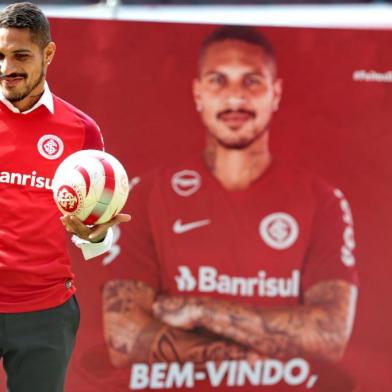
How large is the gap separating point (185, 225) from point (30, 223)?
2.31 m

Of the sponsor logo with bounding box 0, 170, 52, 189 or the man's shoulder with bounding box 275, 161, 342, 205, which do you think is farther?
the man's shoulder with bounding box 275, 161, 342, 205

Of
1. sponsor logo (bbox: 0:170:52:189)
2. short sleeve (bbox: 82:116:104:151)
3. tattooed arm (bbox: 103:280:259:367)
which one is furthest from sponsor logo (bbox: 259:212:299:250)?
sponsor logo (bbox: 0:170:52:189)

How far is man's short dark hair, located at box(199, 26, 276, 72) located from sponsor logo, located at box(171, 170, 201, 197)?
2.16ft

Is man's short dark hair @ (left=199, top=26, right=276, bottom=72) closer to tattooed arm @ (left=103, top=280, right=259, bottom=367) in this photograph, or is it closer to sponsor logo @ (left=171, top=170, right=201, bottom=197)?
sponsor logo @ (left=171, top=170, right=201, bottom=197)

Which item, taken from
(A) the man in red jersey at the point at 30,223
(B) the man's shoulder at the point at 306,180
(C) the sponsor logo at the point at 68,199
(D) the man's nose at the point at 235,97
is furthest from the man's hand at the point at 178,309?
(C) the sponsor logo at the point at 68,199

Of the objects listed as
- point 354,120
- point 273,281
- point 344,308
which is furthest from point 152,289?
point 354,120

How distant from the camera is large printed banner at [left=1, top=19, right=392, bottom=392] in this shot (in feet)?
19.6

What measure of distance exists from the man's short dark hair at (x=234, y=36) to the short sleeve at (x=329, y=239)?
3.04 feet

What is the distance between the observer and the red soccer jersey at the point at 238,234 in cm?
602

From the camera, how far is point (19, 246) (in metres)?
3.80

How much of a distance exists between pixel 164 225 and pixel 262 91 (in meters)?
0.97

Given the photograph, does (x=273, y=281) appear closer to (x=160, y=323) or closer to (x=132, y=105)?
(x=160, y=323)

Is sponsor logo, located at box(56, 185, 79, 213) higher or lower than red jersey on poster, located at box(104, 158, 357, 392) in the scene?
higher

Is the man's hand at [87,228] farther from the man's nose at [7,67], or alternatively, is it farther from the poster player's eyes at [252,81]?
the poster player's eyes at [252,81]
